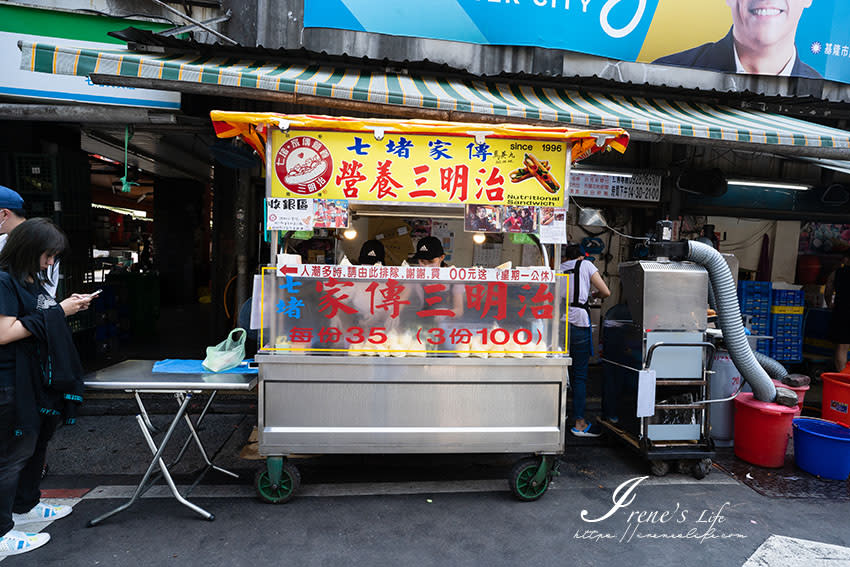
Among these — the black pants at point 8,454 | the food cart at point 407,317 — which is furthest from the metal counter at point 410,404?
the black pants at point 8,454

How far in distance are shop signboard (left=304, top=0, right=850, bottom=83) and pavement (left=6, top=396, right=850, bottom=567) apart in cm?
545

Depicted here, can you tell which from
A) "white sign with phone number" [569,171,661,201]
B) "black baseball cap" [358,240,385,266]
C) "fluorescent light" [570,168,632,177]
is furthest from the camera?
"white sign with phone number" [569,171,661,201]

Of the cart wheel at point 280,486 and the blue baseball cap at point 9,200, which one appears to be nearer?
the blue baseball cap at point 9,200

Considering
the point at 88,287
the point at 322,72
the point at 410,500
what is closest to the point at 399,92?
the point at 322,72

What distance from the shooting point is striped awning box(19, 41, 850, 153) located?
433cm

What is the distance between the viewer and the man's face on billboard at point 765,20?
6.72 meters

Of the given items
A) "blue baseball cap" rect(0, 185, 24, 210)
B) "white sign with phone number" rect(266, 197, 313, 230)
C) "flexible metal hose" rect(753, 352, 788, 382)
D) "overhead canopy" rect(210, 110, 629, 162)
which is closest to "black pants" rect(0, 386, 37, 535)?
"blue baseball cap" rect(0, 185, 24, 210)

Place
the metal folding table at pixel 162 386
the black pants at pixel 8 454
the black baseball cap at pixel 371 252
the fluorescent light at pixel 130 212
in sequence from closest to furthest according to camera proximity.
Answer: the black pants at pixel 8 454
the metal folding table at pixel 162 386
the black baseball cap at pixel 371 252
the fluorescent light at pixel 130 212

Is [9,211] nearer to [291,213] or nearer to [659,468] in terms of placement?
[291,213]

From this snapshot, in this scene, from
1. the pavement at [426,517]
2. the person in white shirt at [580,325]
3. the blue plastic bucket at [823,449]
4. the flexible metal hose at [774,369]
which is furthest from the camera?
the person in white shirt at [580,325]

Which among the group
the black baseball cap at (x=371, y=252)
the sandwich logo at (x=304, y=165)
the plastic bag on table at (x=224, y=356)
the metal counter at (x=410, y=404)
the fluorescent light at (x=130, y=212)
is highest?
the fluorescent light at (x=130, y=212)

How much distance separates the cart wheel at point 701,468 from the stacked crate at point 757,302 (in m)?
4.76

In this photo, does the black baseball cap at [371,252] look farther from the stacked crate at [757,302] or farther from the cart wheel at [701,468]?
the stacked crate at [757,302]

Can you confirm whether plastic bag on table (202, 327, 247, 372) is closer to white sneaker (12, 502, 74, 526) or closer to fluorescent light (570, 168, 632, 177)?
white sneaker (12, 502, 74, 526)
